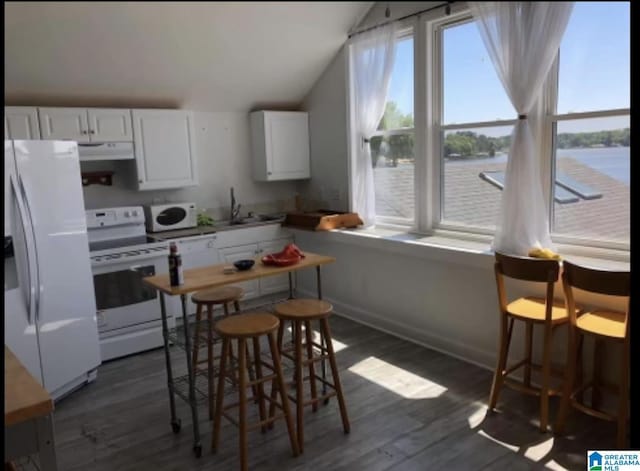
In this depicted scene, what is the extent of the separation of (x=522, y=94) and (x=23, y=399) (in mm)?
3020

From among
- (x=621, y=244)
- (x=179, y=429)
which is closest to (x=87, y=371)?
(x=179, y=429)

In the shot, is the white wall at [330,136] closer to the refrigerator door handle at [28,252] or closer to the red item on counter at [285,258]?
the red item on counter at [285,258]

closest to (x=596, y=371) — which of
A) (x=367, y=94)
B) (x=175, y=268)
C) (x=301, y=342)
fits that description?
(x=301, y=342)

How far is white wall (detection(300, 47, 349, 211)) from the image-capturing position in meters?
4.75

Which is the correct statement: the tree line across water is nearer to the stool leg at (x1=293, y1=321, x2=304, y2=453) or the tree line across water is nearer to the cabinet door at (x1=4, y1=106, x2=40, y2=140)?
the stool leg at (x1=293, y1=321, x2=304, y2=453)

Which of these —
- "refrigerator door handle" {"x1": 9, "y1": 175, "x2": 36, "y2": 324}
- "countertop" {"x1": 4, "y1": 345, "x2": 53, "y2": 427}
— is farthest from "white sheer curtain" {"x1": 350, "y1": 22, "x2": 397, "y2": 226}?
"countertop" {"x1": 4, "y1": 345, "x2": 53, "y2": 427}

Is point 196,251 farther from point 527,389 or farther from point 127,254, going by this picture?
point 527,389

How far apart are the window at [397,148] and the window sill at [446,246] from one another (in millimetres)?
201

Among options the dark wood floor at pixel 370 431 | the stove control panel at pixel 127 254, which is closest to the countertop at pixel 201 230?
the stove control panel at pixel 127 254

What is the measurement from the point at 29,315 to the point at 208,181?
7.77 feet

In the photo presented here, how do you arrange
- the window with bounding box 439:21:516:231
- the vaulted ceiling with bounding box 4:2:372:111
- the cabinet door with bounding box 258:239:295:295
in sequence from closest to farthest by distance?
the vaulted ceiling with bounding box 4:2:372:111
the window with bounding box 439:21:516:231
the cabinet door with bounding box 258:239:295:295

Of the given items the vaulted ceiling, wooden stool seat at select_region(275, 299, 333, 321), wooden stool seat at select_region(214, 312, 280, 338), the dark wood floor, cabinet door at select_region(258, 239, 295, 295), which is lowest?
the dark wood floor

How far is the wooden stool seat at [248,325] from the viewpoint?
2.30 meters

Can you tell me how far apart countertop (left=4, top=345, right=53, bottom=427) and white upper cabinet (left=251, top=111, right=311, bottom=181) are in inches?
147
